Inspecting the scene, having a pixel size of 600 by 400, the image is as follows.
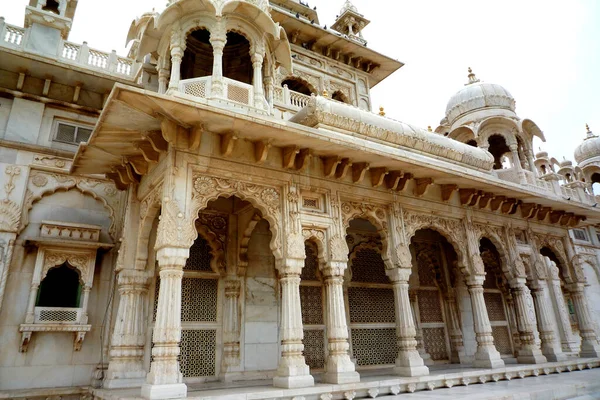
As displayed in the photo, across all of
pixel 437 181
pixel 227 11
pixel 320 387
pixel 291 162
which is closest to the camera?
pixel 320 387

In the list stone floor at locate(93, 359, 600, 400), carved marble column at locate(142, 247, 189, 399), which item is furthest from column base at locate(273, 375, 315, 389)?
carved marble column at locate(142, 247, 189, 399)

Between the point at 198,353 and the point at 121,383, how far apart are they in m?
1.58

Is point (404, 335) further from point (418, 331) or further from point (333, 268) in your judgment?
point (418, 331)

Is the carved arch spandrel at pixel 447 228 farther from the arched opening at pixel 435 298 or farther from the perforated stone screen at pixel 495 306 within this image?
the perforated stone screen at pixel 495 306

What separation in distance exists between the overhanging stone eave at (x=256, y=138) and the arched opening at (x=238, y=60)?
3.29 metres

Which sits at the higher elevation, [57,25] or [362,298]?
[57,25]

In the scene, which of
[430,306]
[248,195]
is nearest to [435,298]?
[430,306]

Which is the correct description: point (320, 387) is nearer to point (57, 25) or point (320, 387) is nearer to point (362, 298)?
point (362, 298)

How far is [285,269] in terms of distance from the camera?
278 inches

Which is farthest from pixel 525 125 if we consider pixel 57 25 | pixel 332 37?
pixel 57 25

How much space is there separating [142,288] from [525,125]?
39.8ft

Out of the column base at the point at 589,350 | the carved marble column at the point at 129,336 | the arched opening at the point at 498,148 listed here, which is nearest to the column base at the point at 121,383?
the carved marble column at the point at 129,336

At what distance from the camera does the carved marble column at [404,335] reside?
7801 millimetres

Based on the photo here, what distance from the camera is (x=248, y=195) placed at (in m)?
7.21
